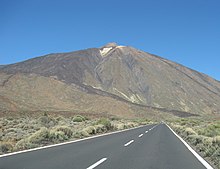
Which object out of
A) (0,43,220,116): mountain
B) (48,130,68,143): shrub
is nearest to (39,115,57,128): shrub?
(48,130,68,143): shrub

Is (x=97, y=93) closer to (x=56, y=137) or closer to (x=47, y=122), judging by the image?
(x=47, y=122)

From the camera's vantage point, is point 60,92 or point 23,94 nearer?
point 23,94

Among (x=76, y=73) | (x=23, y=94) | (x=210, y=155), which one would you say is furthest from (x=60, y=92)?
(x=210, y=155)

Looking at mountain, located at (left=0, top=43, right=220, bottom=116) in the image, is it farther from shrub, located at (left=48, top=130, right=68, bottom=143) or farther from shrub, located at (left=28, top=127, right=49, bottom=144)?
shrub, located at (left=28, top=127, right=49, bottom=144)

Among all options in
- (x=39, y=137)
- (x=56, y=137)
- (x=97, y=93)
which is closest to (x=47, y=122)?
(x=56, y=137)

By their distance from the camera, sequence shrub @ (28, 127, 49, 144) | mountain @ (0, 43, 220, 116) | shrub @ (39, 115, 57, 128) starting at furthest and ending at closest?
1. mountain @ (0, 43, 220, 116)
2. shrub @ (39, 115, 57, 128)
3. shrub @ (28, 127, 49, 144)

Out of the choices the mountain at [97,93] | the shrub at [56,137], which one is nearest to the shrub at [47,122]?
the shrub at [56,137]

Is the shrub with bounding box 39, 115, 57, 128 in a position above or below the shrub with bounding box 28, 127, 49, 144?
above

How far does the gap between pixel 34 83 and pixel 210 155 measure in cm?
11197

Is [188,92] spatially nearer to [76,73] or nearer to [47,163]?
[76,73]

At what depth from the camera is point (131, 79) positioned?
19638cm

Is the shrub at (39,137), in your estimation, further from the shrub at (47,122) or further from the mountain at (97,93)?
the mountain at (97,93)

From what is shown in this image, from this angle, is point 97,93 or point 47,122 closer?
point 47,122

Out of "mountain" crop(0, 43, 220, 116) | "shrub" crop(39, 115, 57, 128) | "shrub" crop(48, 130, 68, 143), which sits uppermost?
"mountain" crop(0, 43, 220, 116)
